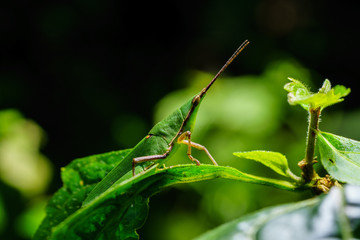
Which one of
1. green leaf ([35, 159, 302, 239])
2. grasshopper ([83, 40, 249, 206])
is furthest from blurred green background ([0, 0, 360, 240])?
green leaf ([35, 159, 302, 239])

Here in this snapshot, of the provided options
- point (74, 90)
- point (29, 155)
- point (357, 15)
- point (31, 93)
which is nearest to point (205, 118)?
point (29, 155)

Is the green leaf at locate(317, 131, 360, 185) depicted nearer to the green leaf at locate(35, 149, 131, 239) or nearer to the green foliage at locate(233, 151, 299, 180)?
the green foliage at locate(233, 151, 299, 180)

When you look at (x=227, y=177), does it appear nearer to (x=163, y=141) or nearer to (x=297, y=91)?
(x=297, y=91)

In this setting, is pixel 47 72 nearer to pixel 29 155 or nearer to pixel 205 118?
pixel 29 155

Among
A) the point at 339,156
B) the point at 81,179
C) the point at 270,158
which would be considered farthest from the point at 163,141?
the point at 339,156

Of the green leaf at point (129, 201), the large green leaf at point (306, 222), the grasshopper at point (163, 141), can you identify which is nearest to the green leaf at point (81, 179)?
the grasshopper at point (163, 141)
